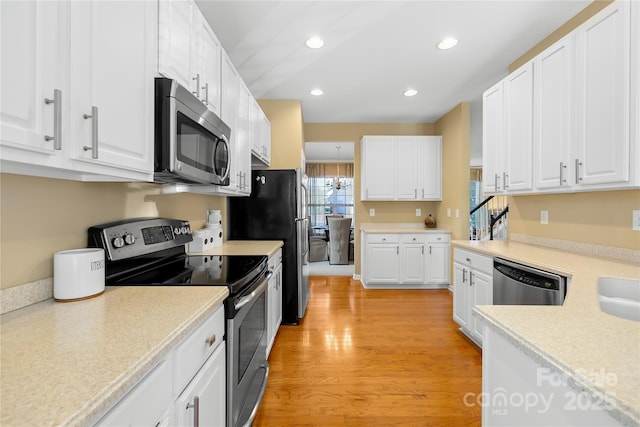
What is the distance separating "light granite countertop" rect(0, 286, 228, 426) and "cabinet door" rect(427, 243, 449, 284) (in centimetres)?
386

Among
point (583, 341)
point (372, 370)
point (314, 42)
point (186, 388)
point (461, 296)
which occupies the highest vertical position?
point (314, 42)

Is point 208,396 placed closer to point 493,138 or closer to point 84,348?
point 84,348

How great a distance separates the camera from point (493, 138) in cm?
282

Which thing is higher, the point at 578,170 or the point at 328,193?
the point at 328,193

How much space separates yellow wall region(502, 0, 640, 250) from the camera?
1948 millimetres

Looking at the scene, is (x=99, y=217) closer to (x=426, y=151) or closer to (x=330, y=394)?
(x=330, y=394)

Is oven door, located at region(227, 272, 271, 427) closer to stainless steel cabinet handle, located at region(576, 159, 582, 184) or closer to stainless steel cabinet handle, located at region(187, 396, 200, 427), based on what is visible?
stainless steel cabinet handle, located at region(187, 396, 200, 427)

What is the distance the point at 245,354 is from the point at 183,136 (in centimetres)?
111

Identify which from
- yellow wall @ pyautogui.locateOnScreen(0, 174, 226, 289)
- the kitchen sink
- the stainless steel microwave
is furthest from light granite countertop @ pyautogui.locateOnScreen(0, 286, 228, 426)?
the kitchen sink

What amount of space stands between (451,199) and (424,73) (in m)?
1.93

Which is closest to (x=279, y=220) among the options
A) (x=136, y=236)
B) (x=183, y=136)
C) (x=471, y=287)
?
(x=136, y=236)

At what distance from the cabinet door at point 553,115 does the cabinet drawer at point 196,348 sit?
2.30m

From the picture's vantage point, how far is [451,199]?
448 cm

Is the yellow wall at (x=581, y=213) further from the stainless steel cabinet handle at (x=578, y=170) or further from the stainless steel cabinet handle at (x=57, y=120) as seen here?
the stainless steel cabinet handle at (x=57, y=120)
